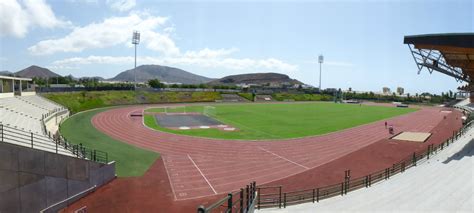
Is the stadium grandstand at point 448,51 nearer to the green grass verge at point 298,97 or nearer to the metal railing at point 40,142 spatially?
the metal railing at point 40,142

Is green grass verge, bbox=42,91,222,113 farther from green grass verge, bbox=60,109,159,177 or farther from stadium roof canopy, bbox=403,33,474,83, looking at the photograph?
stadium roof canopy, bbox=403,33,474,83

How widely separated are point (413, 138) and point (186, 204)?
1152 inches

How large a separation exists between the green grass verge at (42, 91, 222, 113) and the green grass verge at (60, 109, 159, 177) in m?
16.9

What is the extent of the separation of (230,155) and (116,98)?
55479 mm

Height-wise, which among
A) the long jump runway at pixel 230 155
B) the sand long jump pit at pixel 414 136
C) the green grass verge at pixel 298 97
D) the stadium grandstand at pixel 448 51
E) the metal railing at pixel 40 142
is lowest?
the long jump runway at pixel 230 155

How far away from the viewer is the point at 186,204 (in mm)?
16844

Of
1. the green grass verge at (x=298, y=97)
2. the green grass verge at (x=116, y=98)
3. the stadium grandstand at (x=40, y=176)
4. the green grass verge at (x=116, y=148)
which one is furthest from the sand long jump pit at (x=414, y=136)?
the green grass verge at (x=298, y=97)

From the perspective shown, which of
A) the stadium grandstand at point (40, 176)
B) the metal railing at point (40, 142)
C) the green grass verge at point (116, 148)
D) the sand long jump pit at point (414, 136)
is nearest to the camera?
the stadium grandstand at point (40, 176)

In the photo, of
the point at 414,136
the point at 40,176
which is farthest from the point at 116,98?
the point at 40,176

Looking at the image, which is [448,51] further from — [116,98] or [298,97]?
[298,97]

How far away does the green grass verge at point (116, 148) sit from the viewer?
22812 millimetres

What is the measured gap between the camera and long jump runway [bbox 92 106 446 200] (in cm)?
2067

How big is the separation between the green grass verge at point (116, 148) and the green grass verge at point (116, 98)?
16.9 meters

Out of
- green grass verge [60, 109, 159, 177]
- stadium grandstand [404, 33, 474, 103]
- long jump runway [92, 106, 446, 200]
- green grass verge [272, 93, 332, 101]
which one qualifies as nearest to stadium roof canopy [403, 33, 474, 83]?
stadium grandstand [404, 33, 474, 103]
